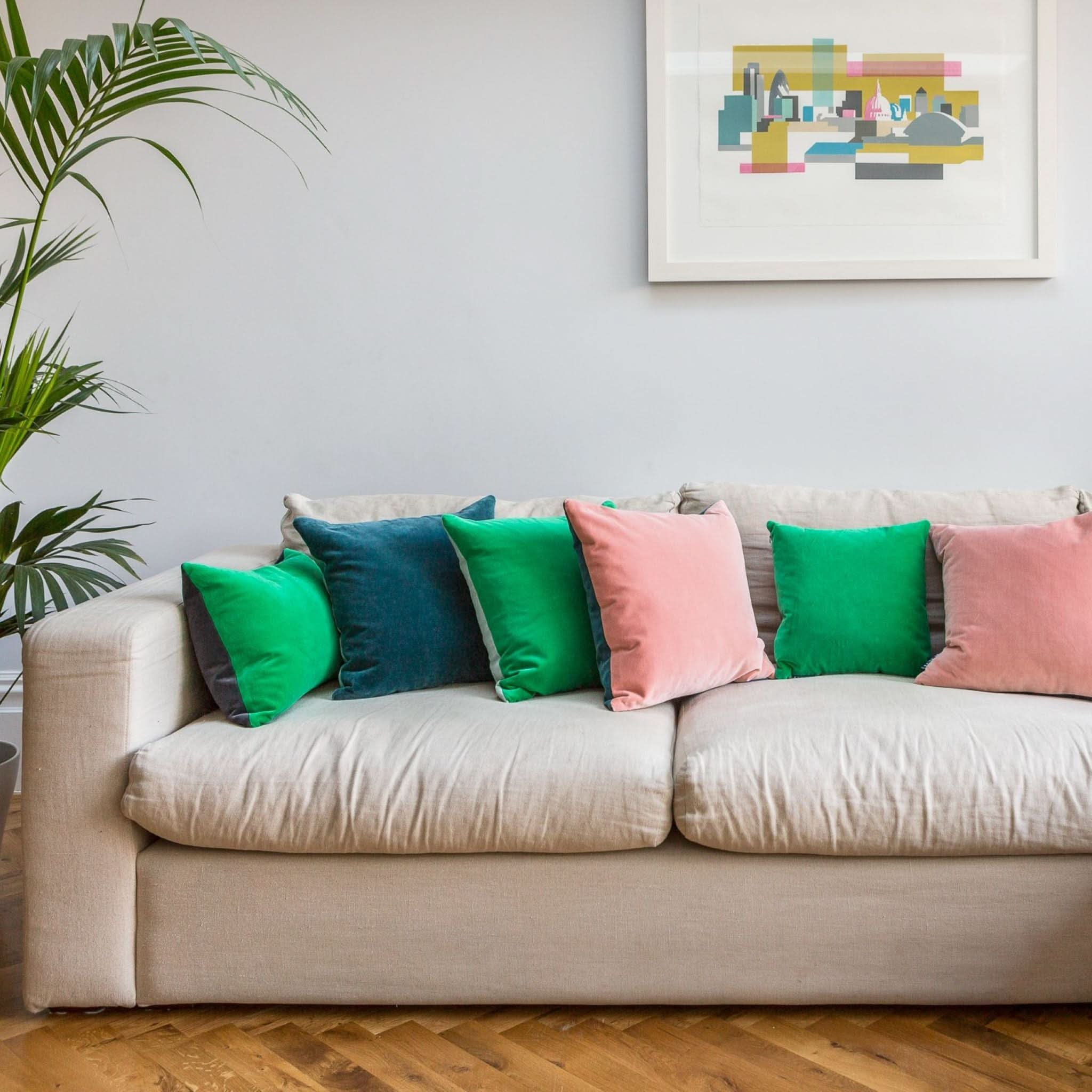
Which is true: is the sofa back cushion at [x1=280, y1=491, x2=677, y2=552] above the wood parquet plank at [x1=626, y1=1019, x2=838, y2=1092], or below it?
above

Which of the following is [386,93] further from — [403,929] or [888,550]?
[403,929]

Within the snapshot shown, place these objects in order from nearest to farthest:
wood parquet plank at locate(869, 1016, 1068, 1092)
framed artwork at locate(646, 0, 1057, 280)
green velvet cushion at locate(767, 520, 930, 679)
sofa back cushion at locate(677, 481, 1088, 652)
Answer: wood parquet plank at locate(869, 1016, 1068, 1092) → green velvet cushion at locate(767, 520, 930, 679) → sofa back cushion at locate(677, 481, 1088, 652) → framed artwork at locate(646, 0, 1057, 280)

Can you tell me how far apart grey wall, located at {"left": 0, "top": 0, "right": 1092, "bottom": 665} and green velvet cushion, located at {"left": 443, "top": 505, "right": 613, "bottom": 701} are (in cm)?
72

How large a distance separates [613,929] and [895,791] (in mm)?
509

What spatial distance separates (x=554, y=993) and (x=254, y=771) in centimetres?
62

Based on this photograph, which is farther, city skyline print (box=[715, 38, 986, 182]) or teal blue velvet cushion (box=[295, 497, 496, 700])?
city skyline print (box=[715, 38, 986, 182])

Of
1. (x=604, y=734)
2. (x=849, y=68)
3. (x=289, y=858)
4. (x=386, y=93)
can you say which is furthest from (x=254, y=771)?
(x=849, y=68)

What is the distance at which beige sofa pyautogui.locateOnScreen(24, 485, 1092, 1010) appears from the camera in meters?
1.67

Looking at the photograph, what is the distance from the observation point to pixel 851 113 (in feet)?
8.84

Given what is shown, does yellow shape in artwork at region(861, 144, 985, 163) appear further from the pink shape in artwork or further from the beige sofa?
the beige sofa

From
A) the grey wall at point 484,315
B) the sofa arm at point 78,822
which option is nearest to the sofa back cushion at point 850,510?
the grey wall at point 484,315

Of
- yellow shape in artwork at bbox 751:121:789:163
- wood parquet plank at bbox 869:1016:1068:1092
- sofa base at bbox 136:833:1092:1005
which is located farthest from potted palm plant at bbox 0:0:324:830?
wood parquet plank at bbox 869:1016:1068:1092

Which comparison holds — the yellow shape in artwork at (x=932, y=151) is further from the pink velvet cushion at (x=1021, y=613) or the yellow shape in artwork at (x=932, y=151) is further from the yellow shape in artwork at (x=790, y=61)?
the pink velvet cushion at (x=1021, y=613)

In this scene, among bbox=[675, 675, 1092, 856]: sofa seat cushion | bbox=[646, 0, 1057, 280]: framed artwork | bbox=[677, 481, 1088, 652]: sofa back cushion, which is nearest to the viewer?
bbox=[675, 675, 1092, 856]: sofa seat cushion
